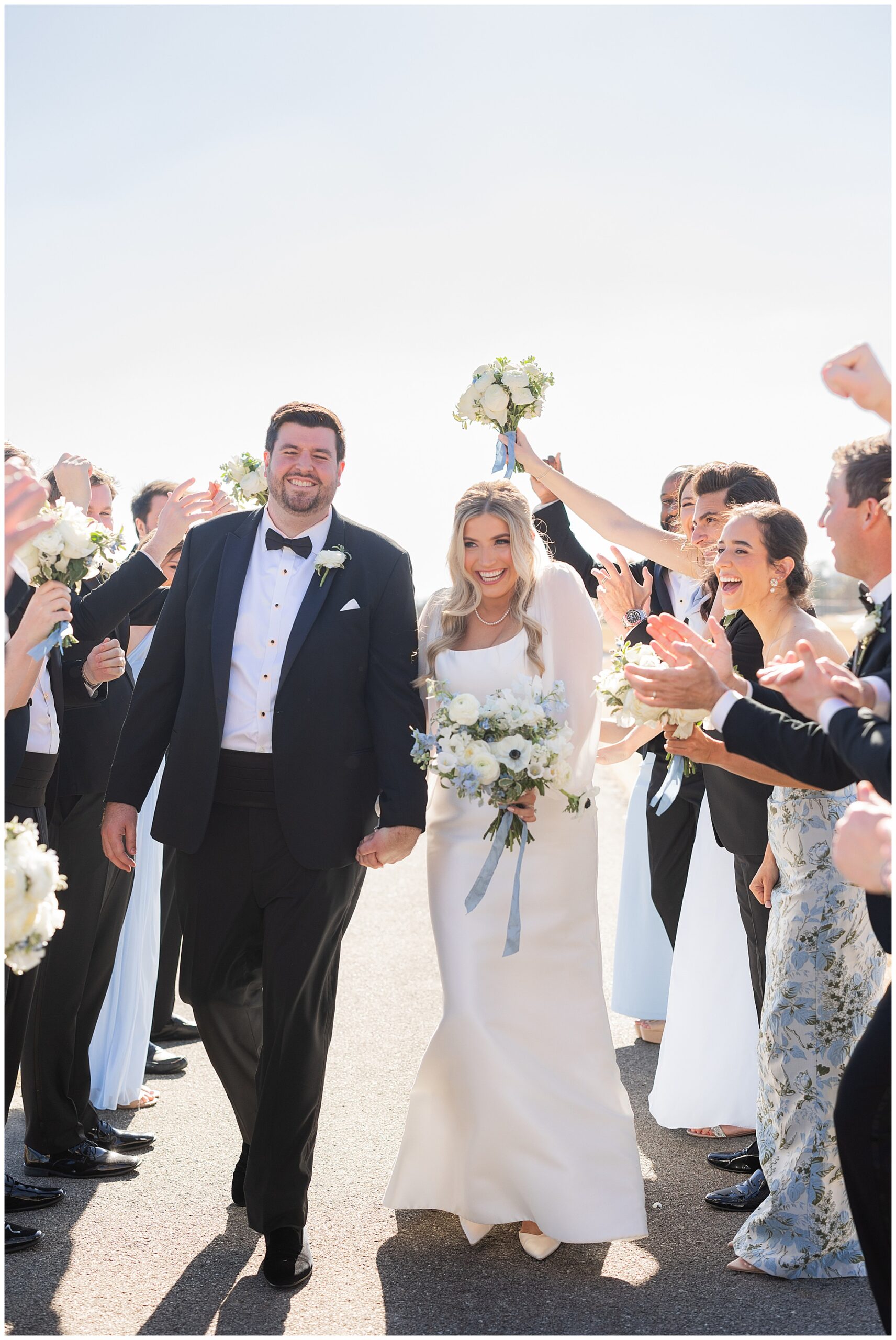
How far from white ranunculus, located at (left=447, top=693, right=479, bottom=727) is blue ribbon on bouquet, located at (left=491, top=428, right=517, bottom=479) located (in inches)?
80.3

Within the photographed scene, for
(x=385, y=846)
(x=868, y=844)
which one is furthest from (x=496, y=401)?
(x=868, y=844)

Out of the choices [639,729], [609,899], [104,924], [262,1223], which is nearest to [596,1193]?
[262,1223]

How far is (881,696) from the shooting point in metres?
3.32

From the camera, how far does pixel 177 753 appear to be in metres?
4.60

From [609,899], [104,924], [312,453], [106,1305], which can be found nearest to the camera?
[106,1305]

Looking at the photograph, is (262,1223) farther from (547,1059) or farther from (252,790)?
(252,790)

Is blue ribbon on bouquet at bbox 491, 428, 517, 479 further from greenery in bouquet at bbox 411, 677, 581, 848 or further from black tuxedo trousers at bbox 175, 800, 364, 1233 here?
black tuxedo trousers at bbox 175, 800, 364, 1233

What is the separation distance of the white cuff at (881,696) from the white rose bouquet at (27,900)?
2.29 metres

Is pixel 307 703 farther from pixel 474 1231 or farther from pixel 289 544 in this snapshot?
pixel 474 1231

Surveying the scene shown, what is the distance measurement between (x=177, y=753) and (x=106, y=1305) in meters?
1.92

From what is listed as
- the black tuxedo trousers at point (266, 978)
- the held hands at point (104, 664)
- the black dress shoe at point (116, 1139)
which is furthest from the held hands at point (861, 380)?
the black dress shoe at point (116, 1139)

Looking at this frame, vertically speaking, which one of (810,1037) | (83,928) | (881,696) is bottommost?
(810,1037)

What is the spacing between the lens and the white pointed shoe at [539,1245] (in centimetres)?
433

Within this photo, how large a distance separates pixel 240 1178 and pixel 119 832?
147 centimetres
